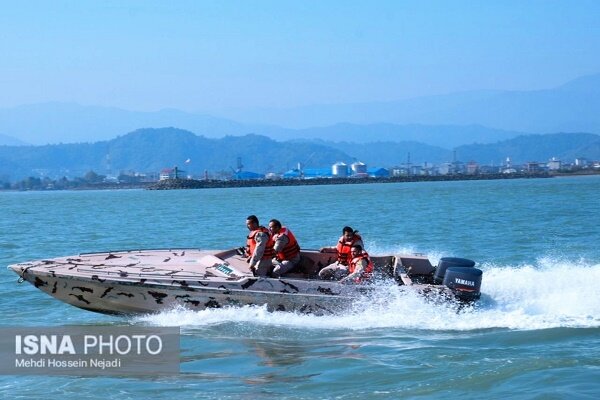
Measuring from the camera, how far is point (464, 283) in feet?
47.2

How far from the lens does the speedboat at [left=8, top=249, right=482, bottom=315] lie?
574 inches

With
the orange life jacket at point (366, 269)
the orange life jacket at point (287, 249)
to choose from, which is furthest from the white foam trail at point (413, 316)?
the orange life jacket at point (287, 249)

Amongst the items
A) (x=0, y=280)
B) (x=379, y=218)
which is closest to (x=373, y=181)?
(x=379, y=218)

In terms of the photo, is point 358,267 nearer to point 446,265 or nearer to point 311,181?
point 446,265

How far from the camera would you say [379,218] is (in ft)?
148

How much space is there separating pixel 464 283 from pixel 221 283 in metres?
3.78

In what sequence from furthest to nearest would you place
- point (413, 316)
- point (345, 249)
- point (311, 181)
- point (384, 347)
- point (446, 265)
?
point (311, 181) < point (345, 249) < point (446, 265) < point (413, 316) < point (384, 347)

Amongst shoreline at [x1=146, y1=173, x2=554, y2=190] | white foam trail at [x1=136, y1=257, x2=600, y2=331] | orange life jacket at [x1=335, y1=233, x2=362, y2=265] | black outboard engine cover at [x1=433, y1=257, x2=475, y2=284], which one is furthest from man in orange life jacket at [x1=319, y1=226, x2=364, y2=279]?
shoreline at [x1=146, y1=173, x2=554, y2=190]

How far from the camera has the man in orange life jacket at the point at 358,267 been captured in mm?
14695

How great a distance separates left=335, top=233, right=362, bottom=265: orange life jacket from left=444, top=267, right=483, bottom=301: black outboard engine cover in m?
1.68

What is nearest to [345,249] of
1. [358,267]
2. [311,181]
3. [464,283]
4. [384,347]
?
[358,267]

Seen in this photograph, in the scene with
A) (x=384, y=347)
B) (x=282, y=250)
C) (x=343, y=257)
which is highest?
(x=282, y=250)

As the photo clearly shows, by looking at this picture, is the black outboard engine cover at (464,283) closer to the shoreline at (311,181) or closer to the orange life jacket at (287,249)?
the orange life jacket at (287,249)

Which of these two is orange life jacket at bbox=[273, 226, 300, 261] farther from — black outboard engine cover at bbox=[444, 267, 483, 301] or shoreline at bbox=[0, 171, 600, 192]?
shoreline at bbox=[0, 171, 600, 192]
